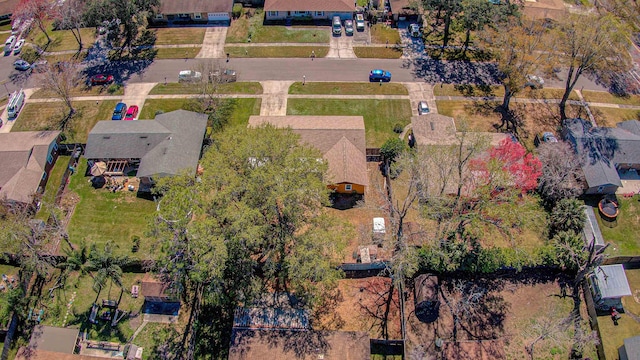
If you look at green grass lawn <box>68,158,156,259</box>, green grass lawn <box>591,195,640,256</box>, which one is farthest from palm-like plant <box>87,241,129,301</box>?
green grass lawn <box>591,195,640,256</box>

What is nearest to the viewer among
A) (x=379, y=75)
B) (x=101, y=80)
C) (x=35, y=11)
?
(x=101, y=80)

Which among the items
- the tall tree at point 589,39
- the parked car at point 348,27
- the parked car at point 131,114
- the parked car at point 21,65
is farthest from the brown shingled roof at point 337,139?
the parked car at point 21,65

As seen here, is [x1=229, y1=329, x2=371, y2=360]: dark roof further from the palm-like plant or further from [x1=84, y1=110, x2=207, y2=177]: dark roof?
[x1=84, y1=110, x2=207, y2=177]: dark roof

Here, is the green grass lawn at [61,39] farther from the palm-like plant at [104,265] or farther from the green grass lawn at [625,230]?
the green grass lawn at [625,230]

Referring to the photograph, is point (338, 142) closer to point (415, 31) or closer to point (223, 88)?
point (223, 88)

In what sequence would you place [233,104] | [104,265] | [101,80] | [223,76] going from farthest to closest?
Result: [101,80] → [223,76] → [233,104] → [104,265]

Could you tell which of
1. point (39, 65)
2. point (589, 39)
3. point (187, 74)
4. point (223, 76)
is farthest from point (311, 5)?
point (39, 65)
